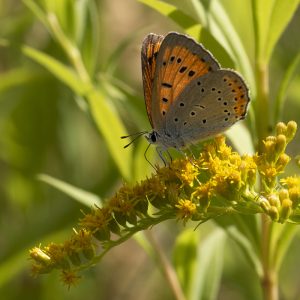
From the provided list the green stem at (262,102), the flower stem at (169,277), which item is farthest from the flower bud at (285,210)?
the flower stem at (169,277)

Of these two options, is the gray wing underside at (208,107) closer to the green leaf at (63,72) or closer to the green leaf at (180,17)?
the green leaf at (180,17)

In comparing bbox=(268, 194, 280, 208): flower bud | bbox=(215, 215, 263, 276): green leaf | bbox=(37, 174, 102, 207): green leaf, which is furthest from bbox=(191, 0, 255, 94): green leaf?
bbox=(37, 174, 102, 207): green leaf

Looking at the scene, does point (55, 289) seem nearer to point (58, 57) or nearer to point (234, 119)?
point (58, 57)

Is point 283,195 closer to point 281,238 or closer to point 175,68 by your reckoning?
point 281,238

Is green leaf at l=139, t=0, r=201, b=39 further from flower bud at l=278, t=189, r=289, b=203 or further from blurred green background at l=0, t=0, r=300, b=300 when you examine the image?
flower bud at l=278, t=189, r=289, b=203

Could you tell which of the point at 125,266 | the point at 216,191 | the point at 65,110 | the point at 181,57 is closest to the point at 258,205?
the point at 216,191

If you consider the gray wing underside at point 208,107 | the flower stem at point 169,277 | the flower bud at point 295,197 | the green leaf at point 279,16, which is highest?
the green leaf at point 279,16

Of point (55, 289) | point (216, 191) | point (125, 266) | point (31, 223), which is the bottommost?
point (125, 266)
